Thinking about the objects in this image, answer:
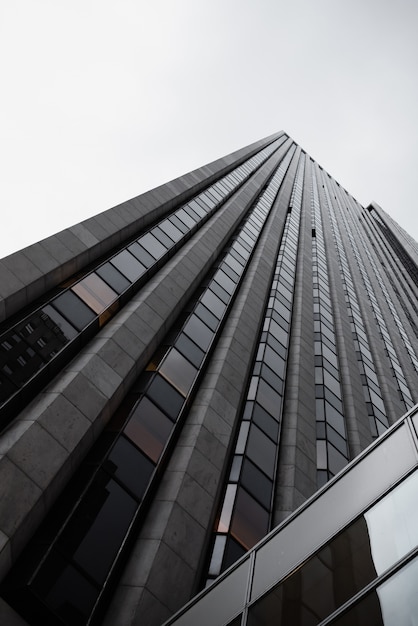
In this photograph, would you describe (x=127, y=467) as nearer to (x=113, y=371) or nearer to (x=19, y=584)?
(x=113, y=371)

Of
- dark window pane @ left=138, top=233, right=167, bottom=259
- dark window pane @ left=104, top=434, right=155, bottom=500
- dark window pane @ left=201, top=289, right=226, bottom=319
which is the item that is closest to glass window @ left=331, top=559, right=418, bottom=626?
dark window pane @ left=104, top=434, right=155, bottom=500

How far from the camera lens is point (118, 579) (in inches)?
513

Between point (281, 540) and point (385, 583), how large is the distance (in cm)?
334

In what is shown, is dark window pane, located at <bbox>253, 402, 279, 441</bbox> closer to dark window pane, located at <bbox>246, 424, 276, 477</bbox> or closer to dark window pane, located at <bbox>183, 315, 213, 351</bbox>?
dark window pane, located at <bbox>246, 424, 276, 477</bbox>

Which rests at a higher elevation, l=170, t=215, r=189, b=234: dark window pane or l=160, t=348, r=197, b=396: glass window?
l=170, t=215, r=189, b=234: dark window pane

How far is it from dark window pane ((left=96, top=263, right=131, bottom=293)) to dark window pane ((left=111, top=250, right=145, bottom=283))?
0.40 m

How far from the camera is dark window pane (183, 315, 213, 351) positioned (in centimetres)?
2345

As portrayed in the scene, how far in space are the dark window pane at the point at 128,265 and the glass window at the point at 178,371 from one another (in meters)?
4.32

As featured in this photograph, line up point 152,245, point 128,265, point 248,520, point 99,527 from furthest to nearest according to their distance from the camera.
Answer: point 152,245
point 128,265
point 248,520
point 99,527

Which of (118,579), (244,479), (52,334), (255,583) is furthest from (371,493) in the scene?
(52,334)

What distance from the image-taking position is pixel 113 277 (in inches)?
863

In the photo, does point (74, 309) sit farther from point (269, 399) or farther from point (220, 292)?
point (220, 292)

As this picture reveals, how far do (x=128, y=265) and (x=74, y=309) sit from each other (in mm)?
5545

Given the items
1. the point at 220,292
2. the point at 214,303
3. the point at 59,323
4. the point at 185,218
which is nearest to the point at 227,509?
the point at 59,323
